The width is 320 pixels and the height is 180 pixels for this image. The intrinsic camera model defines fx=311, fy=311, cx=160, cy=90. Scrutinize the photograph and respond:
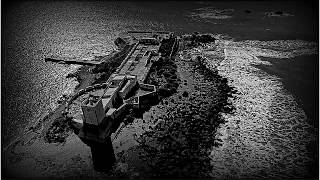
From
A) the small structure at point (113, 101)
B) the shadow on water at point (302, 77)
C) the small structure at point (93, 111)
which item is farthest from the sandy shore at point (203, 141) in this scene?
the small structure at point (93, 111)

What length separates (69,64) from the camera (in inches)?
2468

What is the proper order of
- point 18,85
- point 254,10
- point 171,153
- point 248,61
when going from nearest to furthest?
1. point 171,153
2. point 18,85
3. point 248,61
4. point 254,10

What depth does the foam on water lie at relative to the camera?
35781mm

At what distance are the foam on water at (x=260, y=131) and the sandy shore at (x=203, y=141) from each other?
11 cm

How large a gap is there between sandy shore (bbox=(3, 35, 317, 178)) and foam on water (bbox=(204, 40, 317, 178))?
0.37ft

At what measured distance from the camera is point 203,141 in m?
39.3

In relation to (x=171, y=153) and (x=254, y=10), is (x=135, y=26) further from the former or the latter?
(x=171, y=153)

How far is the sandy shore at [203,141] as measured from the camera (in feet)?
116

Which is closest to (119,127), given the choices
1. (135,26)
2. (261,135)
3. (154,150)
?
(154,150)

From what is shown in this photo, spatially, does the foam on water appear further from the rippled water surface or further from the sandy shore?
the rippled water surface

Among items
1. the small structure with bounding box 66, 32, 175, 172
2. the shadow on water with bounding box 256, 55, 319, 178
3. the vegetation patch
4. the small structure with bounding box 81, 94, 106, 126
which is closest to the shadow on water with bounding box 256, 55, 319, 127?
the shadow on water with bounding box 256, 55, 319, 178

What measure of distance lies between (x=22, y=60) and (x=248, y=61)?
45.8 m

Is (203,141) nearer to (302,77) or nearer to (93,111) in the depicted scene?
(93,111)

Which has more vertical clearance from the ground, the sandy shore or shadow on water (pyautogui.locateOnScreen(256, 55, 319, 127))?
shadow on water (pyautogui.locateOnScreen(256, 55, 319, 127))
